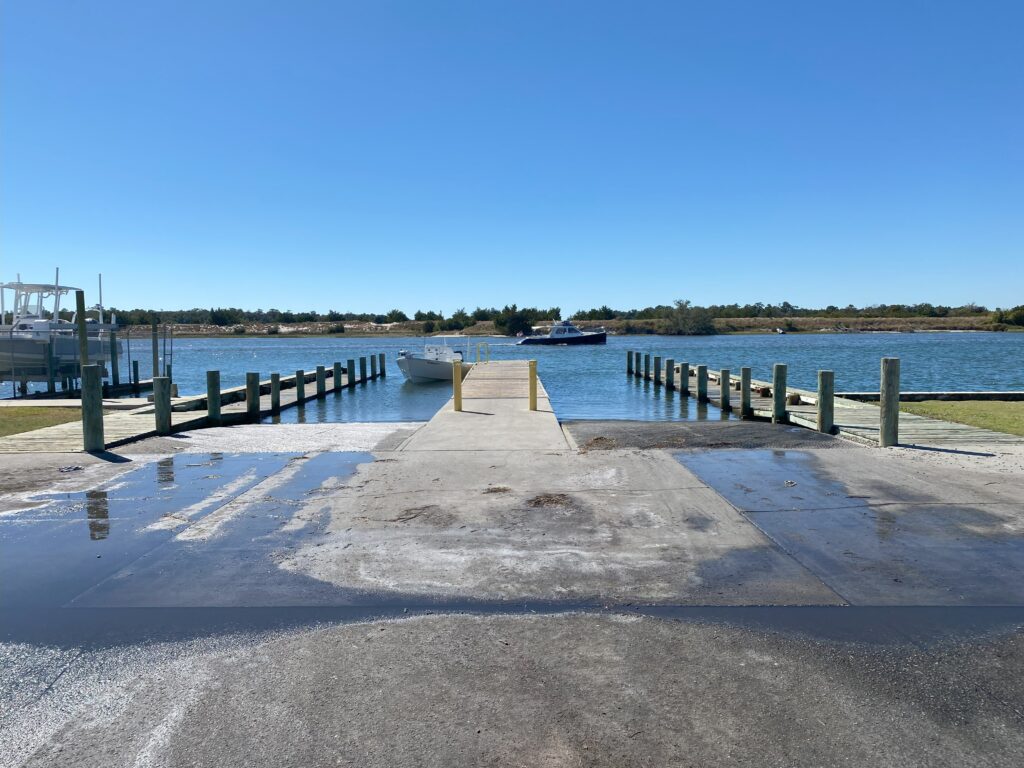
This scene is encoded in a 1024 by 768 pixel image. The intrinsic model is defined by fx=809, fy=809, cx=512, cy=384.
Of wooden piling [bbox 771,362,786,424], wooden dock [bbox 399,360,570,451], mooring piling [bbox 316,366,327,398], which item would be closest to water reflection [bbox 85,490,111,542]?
wooden dock [bbox 399,360,570,451]

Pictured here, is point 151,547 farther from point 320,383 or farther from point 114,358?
point 320,383

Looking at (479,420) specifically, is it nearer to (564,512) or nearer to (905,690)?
(564,512)

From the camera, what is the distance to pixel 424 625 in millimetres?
4852

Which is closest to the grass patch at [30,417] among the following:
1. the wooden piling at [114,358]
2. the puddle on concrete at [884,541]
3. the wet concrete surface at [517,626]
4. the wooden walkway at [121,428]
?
the wooden walkway at [121,428]

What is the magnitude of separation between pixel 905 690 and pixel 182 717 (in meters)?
3.42

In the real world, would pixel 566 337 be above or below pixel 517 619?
above

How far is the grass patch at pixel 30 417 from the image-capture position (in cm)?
1538

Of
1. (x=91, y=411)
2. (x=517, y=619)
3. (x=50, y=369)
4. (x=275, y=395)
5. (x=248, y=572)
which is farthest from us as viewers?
(x=50, y=369)

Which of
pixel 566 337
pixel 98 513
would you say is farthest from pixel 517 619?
pixel 566 337

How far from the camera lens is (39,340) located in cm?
2552

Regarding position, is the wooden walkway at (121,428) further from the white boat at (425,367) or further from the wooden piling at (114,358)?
the white boat at (425,367)

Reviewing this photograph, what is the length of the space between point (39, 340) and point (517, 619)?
25.6 m

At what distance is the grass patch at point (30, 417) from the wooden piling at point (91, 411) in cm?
352

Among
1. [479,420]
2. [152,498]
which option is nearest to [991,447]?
[479,420]
